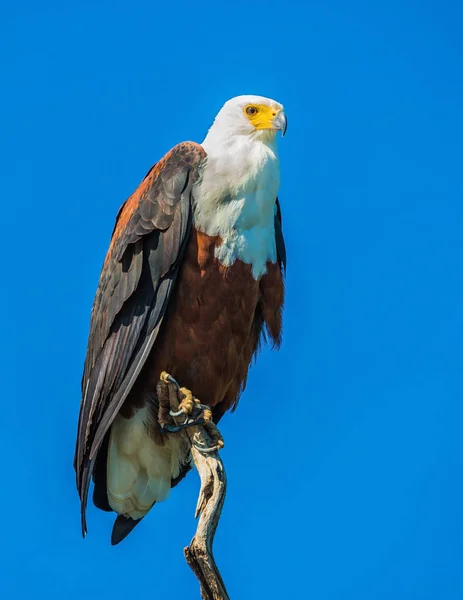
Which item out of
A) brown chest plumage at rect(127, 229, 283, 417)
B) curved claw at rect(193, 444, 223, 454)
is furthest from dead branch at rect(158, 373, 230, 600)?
brown chest plumage at rect(127, 229, 283, 417)

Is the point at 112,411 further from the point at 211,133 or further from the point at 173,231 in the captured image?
the point at 211,133

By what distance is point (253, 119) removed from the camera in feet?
23.2

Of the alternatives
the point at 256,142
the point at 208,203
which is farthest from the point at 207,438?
the point at 256,142

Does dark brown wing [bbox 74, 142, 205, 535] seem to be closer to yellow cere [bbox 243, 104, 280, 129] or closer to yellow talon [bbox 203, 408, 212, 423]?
yellow cere [bbox 243, 104, 280, 129]

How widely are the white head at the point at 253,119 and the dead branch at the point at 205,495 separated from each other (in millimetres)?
1592

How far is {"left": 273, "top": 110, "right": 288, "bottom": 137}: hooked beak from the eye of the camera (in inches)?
275

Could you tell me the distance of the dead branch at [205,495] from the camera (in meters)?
6.22

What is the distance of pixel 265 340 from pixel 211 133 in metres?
1.39

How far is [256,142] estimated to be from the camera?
276 inches

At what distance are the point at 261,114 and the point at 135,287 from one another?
135cm

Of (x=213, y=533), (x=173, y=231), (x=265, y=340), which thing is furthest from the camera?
(x=265, y=340)

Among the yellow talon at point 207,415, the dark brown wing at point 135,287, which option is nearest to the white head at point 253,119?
the dark brown wing at point 135,287

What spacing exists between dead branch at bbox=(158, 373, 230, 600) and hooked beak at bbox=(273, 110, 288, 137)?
168cm

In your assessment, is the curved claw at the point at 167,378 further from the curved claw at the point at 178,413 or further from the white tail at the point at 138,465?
the white tail at the point at 138,465
